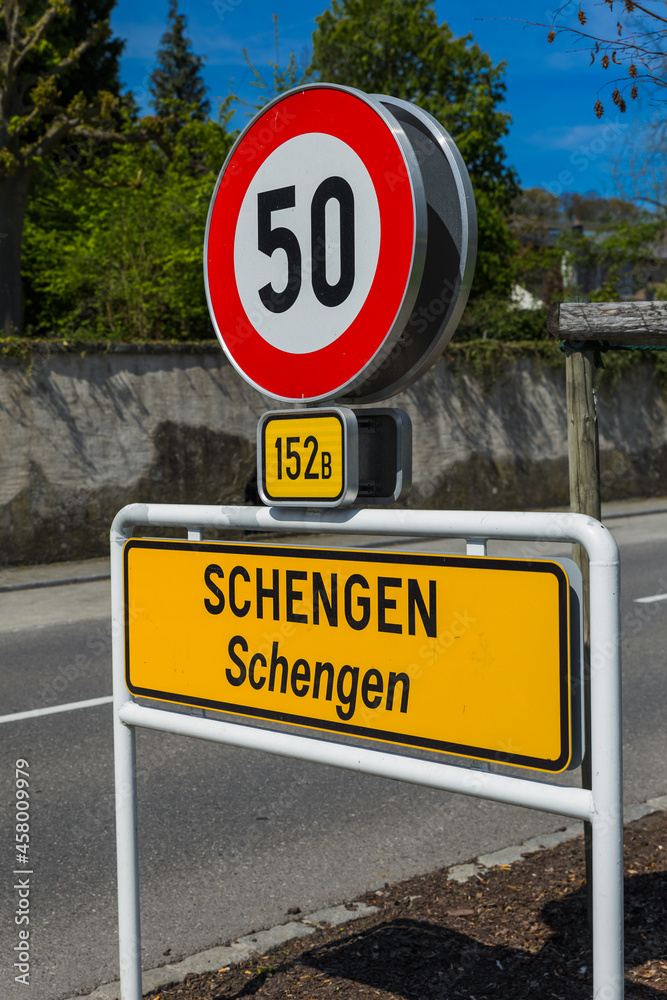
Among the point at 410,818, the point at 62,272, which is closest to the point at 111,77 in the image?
the point at 62,272

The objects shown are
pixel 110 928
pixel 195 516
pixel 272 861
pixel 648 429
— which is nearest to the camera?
pixel 195 516

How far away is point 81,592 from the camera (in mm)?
10531

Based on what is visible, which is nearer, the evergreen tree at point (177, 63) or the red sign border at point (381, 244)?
the red sign border at point (381, 244)

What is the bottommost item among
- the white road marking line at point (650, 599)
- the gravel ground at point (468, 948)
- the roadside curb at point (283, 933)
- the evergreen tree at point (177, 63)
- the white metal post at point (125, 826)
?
the white road marking line at point (650, 599)

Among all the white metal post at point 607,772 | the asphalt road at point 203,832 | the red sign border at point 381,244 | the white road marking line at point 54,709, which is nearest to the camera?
the white metal post at point 607,772

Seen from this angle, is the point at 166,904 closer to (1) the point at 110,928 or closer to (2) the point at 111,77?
(1) the point at 110,928

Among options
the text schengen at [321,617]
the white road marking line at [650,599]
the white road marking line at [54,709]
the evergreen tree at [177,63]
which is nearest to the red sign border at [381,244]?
the text schengen at [321,617]

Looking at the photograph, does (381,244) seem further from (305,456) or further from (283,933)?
(283,933)

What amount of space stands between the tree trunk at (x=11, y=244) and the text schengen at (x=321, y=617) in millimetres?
12628

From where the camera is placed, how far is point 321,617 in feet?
6.48

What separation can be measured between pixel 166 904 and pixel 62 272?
45.2 feet

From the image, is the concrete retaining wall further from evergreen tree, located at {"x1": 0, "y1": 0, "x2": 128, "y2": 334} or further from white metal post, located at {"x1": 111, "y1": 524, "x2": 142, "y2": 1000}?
white metal post, located at {"x1": 111, "y1": 524, "x2": 142, "y2": 1000}

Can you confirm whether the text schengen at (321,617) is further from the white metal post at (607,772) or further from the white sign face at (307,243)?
the white sign face at (307,243)

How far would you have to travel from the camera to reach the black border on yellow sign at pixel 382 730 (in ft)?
5.37
